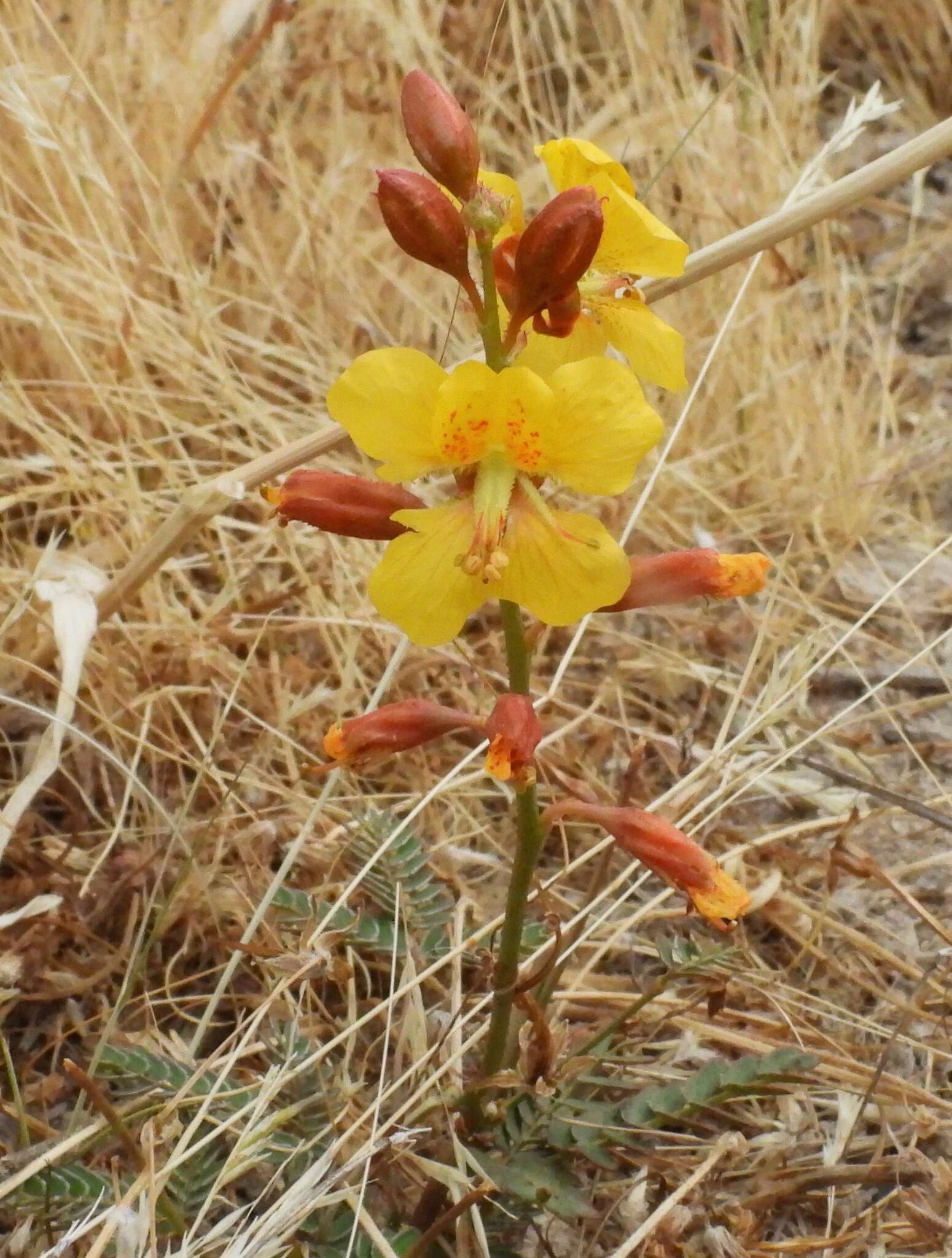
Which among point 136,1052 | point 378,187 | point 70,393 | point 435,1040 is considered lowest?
point 435,1040

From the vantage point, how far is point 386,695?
2039 millimetres

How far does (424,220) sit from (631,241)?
221mm

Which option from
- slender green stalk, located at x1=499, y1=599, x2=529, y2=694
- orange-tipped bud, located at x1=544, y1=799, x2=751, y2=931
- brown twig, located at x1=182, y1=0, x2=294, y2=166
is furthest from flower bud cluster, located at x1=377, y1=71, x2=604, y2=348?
brown twig, located at x1=182, y1=0, x2=294, y2=166

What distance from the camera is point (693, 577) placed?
3.89ft

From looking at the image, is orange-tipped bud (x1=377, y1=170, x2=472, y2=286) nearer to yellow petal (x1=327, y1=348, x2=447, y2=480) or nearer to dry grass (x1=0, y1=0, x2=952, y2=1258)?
yellow petal (x1=327, y1=348, x2=447, y2=480)

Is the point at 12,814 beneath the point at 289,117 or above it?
beneath

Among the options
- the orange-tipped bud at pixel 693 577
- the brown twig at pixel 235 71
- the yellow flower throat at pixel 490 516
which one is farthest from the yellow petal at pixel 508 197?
the brown twig at pixel 235 71

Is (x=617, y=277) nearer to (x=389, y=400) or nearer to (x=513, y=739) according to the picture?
(x=389, y=400)

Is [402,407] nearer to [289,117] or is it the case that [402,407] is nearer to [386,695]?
[386,695]

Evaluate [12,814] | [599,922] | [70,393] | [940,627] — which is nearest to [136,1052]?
[12,814]

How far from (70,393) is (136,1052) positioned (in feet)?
4.34

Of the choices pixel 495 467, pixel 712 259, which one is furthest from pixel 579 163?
pixel 712 259

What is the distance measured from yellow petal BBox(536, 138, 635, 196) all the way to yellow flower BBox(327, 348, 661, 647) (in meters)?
0.22

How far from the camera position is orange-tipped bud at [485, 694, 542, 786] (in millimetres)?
1070
